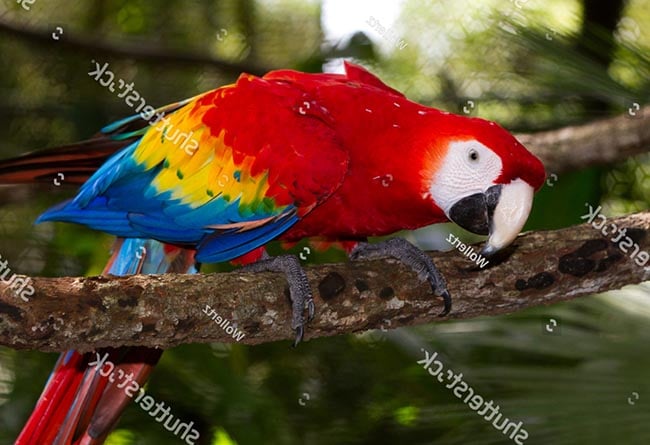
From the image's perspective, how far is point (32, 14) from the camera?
100 inches

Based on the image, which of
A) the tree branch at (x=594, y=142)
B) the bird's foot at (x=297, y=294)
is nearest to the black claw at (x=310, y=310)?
the bird's foot at (x=297, y=294)

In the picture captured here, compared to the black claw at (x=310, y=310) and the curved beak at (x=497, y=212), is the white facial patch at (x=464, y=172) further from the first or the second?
the black claw at (x=310, y=310)

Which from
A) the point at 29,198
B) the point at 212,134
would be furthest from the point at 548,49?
the point at 29,198

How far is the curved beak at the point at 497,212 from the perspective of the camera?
1.32 meters

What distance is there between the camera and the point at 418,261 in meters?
1.46

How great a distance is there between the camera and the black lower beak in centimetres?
134

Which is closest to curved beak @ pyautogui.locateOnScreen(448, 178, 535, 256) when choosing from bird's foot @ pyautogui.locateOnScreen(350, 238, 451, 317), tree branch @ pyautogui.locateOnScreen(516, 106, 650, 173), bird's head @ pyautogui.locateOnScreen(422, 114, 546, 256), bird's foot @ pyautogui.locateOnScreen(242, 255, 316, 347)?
bird's head @ pyautogui.locateOnScreen(422, 114, 546, 256)

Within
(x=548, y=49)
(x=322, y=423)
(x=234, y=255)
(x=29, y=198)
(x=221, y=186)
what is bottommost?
(x=322, y=423)

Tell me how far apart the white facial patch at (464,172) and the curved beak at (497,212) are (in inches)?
0.6

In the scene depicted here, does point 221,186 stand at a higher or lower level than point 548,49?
lower

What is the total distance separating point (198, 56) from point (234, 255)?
103 cm

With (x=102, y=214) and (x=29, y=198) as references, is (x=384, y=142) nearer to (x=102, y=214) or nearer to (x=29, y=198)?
(x=102, y=214)

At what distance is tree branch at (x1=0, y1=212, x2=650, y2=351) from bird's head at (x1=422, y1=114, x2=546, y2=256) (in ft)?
0.51

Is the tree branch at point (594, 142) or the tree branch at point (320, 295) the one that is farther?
the tree branch at point (594, 142)
